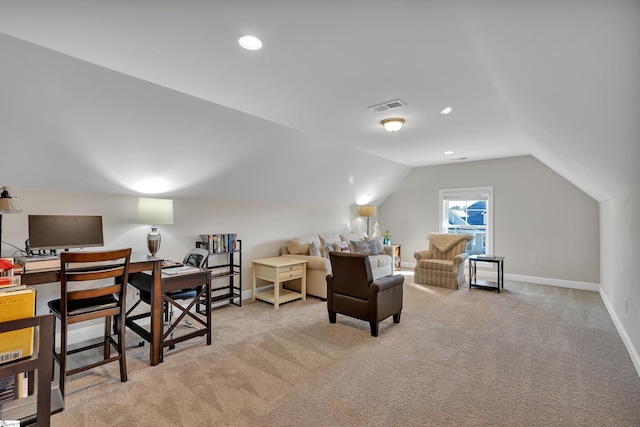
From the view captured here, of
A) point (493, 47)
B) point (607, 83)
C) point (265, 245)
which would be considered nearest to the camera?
point (607, 83)

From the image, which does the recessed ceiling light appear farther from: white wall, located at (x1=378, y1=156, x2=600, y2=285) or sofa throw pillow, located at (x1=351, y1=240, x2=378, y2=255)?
white wall, located at (x1=378, y1=156, x2=600, y2=285)

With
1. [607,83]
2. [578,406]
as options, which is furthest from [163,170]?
[578,406]

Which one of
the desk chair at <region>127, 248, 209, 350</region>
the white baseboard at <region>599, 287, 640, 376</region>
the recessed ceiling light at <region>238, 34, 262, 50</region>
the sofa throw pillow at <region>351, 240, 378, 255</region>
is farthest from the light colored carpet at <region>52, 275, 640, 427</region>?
the recessed ceiling light at <region>238, 34, 262, 50</region>

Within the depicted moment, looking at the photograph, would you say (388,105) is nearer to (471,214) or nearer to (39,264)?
(39,264)

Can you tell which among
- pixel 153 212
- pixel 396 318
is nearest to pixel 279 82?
pixel 153 212

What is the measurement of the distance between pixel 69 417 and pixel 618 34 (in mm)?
3567

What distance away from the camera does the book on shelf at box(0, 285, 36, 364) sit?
3.04ft

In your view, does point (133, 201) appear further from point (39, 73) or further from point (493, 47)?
point (493, 47)

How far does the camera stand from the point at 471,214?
265 inches

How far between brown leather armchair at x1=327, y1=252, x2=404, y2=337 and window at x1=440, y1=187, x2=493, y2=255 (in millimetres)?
3655

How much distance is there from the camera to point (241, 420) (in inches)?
80.3

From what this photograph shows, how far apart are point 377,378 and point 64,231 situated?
316cm

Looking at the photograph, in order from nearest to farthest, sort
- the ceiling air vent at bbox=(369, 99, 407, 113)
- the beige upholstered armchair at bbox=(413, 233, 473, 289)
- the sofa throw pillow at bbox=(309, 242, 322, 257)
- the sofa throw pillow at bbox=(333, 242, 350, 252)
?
the ceiling air vent at bbox=(369, 99, 407, 113)
the sofa throw pillow at bbox=(309, 242, 322, 257)
the beige upholstered armchair at bbox=(413, 233, 473, 289)
the sofa throw pillow at bbox=(333, 242, 350, 252)

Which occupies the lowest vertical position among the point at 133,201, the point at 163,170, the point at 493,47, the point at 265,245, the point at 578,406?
the point at 578,406
